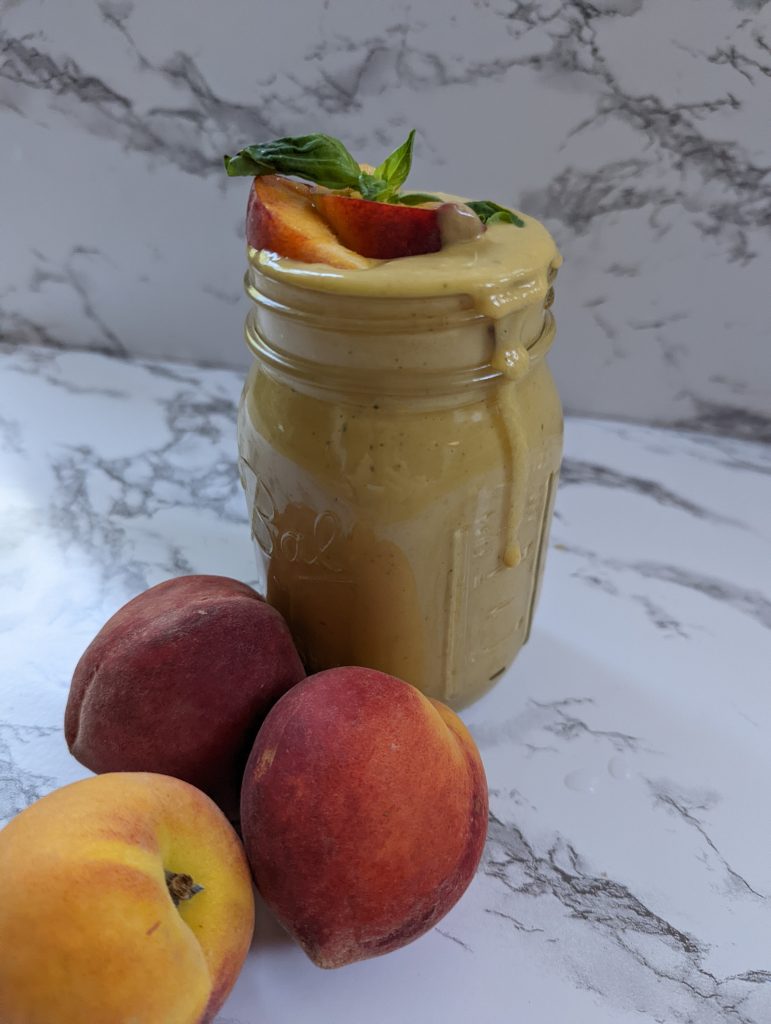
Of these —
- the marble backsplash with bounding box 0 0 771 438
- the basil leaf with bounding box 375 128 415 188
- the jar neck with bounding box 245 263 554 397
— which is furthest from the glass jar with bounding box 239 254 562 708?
the marble backsplash with bounding box 0 0 771 438

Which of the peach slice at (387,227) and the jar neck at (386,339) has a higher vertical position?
the peach slice at (387,227)

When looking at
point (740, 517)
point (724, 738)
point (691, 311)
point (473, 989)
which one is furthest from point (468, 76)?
point (473, 989)

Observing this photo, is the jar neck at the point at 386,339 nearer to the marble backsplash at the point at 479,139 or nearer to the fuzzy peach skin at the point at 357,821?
the fuzzy peach skin at the point at 357,821

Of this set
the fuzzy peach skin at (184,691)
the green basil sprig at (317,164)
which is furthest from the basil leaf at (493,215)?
the fuzzy peach skin at (184,691)

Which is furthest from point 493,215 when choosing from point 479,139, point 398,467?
point 479,139

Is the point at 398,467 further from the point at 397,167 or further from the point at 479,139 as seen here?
the point at 479,139

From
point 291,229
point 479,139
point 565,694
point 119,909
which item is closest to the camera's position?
point 119,909
